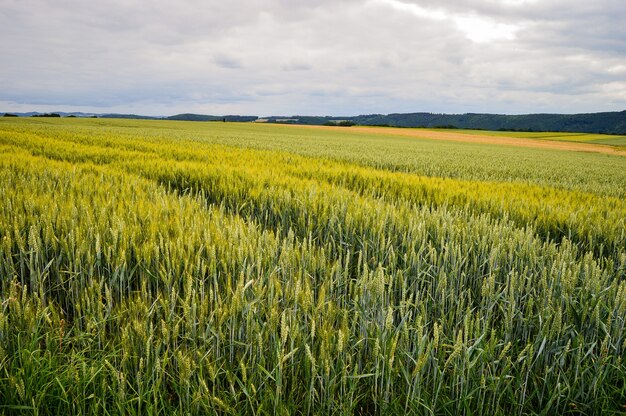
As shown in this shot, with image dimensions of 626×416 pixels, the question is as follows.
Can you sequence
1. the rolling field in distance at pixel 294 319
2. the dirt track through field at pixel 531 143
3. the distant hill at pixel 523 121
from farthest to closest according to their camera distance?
the distant hill at pixel 523 121 < the dirt track through field at pixel 531 143 < the rolling field in distance at pixel 294 319

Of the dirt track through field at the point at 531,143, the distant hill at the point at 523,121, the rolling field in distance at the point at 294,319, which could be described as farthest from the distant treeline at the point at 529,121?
the rolling field in distance at the point at 294,319

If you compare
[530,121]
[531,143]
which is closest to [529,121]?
[530,121]

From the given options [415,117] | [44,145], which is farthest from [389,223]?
[415,117]

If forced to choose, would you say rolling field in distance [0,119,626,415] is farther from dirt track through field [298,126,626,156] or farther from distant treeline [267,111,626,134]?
distant treeline [267,111,626,134]

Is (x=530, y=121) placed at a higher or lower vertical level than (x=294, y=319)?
higher

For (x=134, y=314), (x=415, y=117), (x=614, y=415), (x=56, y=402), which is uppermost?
(x=415, y=117)

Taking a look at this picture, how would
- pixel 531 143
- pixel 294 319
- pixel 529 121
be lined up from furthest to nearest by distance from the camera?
pixel 529 121
pixel 531 143
pixel 294 319

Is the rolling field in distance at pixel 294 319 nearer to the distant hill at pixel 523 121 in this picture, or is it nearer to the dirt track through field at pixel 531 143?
the dirt track through field at pixel 531 143

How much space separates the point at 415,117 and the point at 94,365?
194 m

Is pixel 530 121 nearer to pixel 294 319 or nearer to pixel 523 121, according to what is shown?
pixel 523 121

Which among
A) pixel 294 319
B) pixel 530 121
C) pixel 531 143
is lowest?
pixel 294 319

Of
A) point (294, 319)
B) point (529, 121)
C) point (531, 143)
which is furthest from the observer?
point (529, 121)

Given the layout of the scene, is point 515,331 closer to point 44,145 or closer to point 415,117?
point 44,145

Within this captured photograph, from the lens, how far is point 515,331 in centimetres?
220
